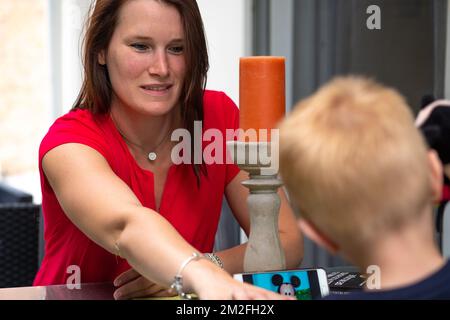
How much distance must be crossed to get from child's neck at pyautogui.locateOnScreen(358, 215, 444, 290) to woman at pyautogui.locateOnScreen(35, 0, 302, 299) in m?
0.62

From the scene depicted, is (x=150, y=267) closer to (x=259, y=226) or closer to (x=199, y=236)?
(x=259, y=226)

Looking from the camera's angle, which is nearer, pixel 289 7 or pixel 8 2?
pixel 289 7

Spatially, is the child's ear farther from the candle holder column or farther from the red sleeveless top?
the red sleeveless top

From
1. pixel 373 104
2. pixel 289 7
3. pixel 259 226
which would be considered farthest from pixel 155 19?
pixel 289 7

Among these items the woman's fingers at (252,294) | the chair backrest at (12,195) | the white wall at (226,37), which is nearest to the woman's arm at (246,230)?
the woman's fingers at (252,294)

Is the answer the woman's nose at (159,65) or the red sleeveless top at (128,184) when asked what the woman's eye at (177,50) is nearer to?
the woman's nose at (159,65)

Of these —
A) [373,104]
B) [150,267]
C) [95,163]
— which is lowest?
[150,267]

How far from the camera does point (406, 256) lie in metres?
1.04

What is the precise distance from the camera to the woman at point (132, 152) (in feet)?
5.57

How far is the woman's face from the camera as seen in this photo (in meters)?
1.87

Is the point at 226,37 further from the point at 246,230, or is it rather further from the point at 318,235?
the point at 318,235
